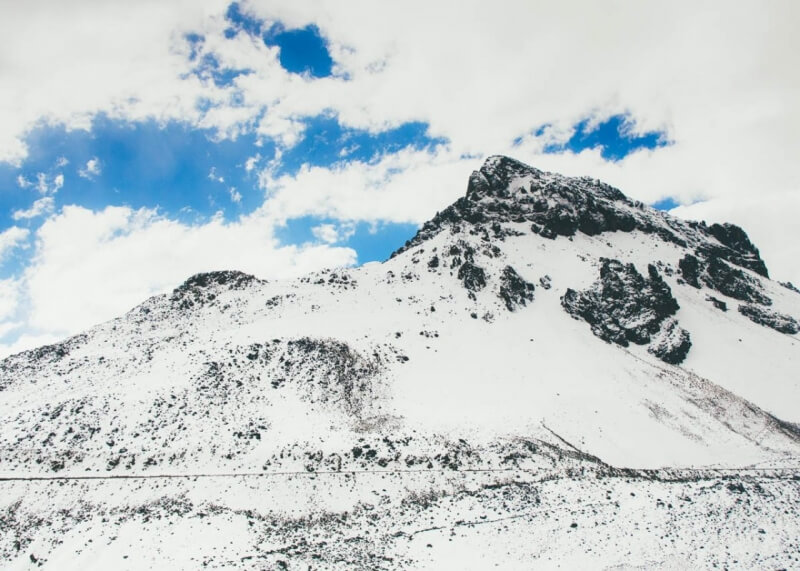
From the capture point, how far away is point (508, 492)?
32.4m

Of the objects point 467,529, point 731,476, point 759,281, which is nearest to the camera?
point 467,529

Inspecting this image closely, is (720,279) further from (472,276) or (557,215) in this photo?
(472,276)

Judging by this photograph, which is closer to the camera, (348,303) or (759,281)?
(348,303)

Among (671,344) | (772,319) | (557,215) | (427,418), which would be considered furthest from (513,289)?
(772,319)

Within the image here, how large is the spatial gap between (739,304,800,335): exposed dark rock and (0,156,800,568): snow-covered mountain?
35cm

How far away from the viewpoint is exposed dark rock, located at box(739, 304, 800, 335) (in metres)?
79.4

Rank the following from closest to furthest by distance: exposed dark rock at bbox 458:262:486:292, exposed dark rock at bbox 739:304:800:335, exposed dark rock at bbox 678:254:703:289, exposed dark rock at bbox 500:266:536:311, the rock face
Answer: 1. the rock face
2. exposed dark rock at bbox 500:266:536:311
3. exposed dark rock at bbox 458:262:486:292
4. exposed dark rock at bbox 739:304:800:335
5. exposed dark rock at bbox 678:254:703:289

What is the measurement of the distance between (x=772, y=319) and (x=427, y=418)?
72632 millimetres

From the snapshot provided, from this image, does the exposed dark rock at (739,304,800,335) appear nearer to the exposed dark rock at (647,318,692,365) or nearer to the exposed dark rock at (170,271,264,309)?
the exposed dark rock at (647,318,692,365)

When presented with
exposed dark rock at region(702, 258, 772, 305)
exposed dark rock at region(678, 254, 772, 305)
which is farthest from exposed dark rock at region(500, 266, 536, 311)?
exposed dark rock at region(702, 258, 772, 305)

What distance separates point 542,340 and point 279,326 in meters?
36.8

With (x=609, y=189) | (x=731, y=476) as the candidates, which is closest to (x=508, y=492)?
(x=731, y=476)

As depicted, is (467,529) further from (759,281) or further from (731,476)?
(759,281)

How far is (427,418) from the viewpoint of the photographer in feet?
147
